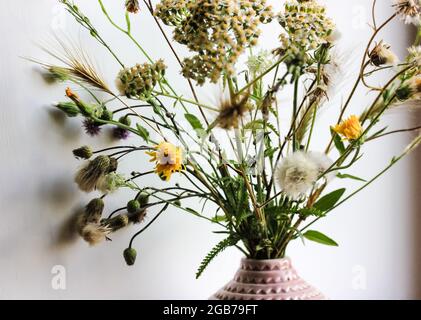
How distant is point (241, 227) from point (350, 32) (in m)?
0.58

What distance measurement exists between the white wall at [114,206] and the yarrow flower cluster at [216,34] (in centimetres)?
4

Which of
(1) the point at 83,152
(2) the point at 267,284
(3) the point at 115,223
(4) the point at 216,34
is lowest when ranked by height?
(2) the point at 267,284

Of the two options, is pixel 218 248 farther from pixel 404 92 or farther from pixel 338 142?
pixel 404 92

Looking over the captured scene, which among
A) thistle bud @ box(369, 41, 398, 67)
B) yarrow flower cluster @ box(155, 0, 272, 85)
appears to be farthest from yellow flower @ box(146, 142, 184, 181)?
thistle bud @ box(369, 41, 398, 67)

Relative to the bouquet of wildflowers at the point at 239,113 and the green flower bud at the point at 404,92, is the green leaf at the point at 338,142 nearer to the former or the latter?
the bouquet of wildflowers at the point at 239,113

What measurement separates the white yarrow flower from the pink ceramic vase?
133mm

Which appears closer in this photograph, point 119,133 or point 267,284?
point 267,284

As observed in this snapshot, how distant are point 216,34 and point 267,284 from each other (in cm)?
38

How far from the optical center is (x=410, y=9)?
3.14 feet

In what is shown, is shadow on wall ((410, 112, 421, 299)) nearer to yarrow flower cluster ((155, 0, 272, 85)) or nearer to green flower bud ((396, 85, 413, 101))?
green flower bud ((396, 85, 413, 101))

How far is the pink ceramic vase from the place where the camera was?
979mm

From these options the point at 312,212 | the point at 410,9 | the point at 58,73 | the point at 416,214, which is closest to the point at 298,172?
the point at 312,212

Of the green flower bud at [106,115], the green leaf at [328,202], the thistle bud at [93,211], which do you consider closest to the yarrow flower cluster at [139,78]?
the green flower bud at [106,115]
